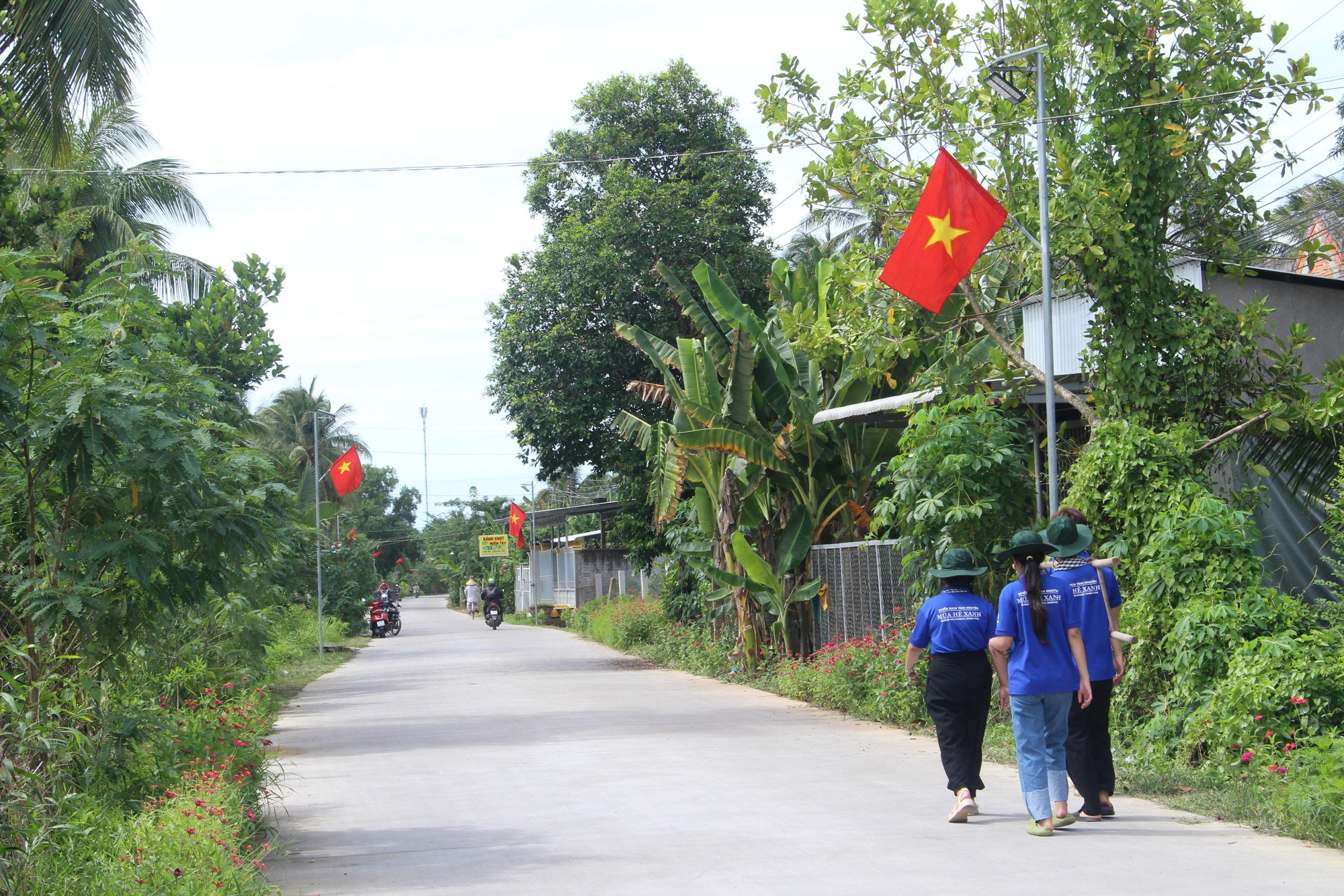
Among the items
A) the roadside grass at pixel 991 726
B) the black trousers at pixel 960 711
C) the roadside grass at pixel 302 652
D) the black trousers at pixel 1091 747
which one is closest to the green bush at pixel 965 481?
the roadside grass at pixel 991 726

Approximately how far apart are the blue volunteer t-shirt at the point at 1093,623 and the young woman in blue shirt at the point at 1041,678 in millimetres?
150

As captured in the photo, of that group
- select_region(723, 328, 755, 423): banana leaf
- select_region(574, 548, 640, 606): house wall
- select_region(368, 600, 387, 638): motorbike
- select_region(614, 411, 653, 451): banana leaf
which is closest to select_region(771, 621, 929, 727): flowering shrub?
select_region(723, 328, 755, 423): banana leaf

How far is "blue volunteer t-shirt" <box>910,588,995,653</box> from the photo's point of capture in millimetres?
7641

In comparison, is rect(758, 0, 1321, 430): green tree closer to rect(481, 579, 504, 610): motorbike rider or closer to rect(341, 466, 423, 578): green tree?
rect(481, 579, 504, 610): motorbike rider

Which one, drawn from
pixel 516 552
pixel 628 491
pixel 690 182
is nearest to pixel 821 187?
pixel 690 182

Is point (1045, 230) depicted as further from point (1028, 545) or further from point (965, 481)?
point (1028, 545)

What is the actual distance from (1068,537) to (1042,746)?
1.24 m

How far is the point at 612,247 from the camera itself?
2320 centimetres

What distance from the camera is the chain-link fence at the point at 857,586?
46.6ft

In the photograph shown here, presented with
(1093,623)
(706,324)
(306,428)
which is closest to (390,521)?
(306,428)

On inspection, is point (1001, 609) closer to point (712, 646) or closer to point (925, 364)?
point (925, 364)

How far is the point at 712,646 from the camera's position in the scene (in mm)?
20516

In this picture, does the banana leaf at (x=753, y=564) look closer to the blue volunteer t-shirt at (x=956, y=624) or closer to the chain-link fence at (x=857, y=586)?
the chain-link fence at (x=857, y=586)

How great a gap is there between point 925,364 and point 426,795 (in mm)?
9629
